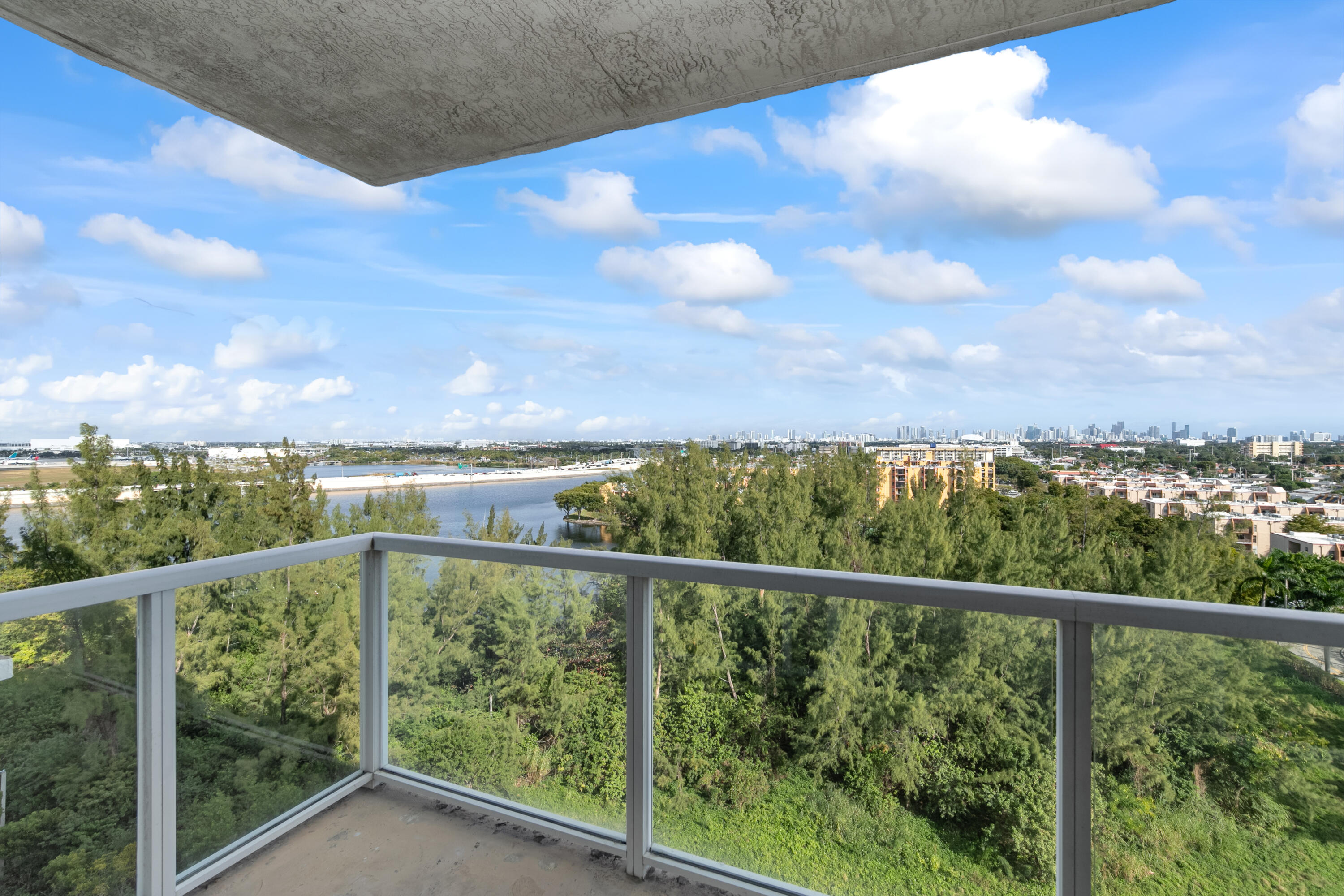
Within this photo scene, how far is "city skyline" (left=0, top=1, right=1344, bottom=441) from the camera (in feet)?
39.9

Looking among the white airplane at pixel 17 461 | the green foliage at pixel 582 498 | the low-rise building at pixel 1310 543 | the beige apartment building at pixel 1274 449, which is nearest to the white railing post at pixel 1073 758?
the low-rise building at pixel 1310 543

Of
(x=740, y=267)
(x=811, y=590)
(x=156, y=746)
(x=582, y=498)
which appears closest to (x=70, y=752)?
(x=156, y=746)

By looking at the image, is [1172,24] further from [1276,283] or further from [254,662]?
[254,662]

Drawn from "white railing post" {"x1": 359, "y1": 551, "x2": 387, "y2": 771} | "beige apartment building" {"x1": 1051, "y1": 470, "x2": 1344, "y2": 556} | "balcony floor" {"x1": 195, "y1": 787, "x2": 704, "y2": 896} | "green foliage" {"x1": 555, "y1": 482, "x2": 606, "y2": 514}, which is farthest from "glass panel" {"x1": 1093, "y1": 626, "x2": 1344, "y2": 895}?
"green foliage" {"x1": 555, "y1": 482, "x2": 606, "y2": 514}

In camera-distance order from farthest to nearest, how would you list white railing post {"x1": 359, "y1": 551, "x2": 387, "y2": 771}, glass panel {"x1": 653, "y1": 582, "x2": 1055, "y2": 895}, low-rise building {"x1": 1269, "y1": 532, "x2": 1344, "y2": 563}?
low-rise building {"x1": 1269, "y1": 532, "x2": 1344, "y2": 563} → white railing post {"x1": 359, "y1": 551, "x2": 387, "y2": 771} → glass panel {"x1": 653, "y1": 582, "x2": 1055, "y2": 895}

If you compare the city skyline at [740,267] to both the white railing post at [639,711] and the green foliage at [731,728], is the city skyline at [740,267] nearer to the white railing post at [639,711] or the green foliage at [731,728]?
the green foliage at [731,728]

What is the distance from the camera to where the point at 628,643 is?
79.5 inches

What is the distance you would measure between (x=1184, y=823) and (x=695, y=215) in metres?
25.8

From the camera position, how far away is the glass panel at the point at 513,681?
6.78 ft

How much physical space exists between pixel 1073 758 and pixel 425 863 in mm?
1935

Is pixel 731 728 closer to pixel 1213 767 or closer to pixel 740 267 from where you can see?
pixel 1213 767

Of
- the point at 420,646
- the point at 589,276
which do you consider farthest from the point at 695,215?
the point at 420,646

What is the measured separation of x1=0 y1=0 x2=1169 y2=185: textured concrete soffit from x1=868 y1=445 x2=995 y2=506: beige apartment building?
8.45 meters

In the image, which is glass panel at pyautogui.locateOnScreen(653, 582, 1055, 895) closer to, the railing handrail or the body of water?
the railing handrail
